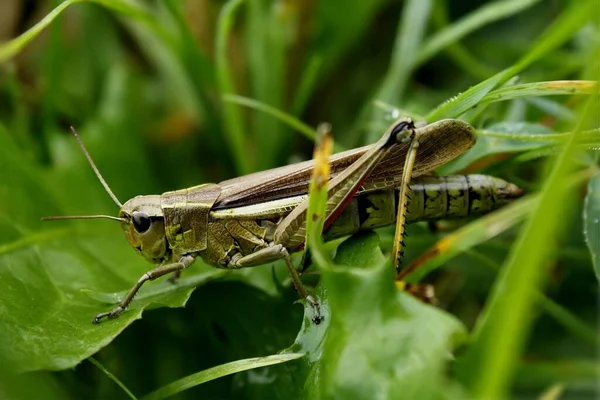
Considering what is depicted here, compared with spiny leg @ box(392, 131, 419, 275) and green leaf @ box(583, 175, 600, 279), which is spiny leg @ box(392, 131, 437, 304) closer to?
spiny leg @ box(392, 131, 419, 275)

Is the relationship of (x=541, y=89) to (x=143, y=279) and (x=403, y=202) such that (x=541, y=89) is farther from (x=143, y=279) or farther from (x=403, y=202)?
(x=143, y=279)

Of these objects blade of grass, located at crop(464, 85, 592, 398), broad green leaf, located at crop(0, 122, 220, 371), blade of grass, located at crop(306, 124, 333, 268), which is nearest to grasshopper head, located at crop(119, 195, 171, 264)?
broad green leaf, located at crop(0, 122, 220, 371)

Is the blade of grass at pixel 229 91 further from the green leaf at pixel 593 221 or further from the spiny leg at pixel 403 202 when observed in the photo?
the green leaf at pixel 593 221

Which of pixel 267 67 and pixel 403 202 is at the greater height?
pixel 267 67

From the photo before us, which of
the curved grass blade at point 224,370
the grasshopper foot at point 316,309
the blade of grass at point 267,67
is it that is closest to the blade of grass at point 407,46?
the blade of grass at point 267,67

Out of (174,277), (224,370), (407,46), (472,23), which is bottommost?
(224,370)

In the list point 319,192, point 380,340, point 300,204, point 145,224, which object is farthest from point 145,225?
point 380,340
